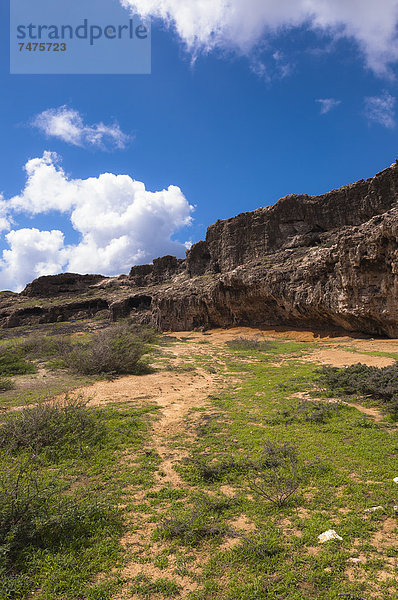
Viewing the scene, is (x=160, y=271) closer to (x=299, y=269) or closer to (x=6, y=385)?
(x=299, y=269)

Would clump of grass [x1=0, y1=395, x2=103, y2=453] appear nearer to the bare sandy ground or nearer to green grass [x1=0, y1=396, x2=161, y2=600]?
green grass [x1=0, y1=396, x2=161, y2=600]

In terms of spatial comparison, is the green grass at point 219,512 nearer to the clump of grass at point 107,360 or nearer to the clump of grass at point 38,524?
the clump of grass at point 38,524

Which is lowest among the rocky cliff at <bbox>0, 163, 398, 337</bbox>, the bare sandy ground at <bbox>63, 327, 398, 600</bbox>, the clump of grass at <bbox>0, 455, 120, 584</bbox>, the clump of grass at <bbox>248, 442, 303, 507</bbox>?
the bare sandy ground at <bbox>63, 327, 398, 600</bbox>

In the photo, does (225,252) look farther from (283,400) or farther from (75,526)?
(75,526)

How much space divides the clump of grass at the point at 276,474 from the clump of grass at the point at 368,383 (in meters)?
3.69

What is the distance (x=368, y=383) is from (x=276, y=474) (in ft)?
20.6

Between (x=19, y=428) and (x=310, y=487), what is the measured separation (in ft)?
19.8

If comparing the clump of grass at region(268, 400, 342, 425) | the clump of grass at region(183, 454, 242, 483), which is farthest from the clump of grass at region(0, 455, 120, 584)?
the clump of grass at region(268, 400, 342, 425)

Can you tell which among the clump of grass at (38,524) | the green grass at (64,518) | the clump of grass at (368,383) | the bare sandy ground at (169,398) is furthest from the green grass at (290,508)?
the clump of grass at (368,383)

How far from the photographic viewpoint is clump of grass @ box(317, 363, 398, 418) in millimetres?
8648

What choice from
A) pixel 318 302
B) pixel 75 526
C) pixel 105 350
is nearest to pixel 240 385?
pixel 105 350

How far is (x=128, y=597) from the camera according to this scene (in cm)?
301

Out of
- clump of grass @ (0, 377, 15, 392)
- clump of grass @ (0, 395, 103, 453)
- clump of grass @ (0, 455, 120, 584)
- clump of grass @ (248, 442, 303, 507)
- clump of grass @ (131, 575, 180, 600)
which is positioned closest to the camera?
clump of grass @ (131, 575, 180, 600)

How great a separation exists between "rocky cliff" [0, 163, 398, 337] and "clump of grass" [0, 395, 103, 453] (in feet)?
70.2
